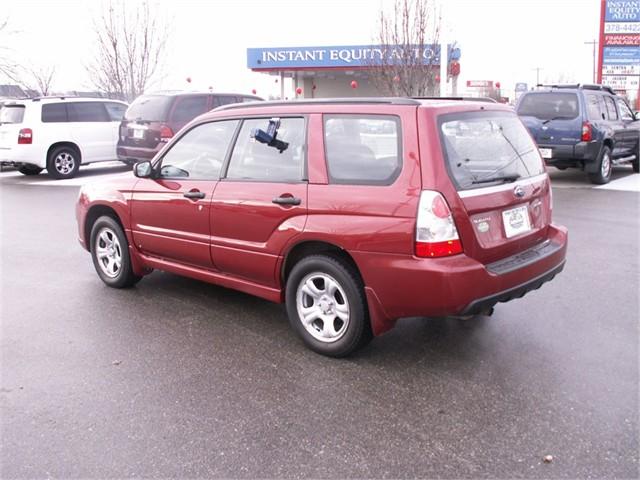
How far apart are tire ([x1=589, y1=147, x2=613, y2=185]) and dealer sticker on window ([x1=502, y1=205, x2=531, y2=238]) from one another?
29.9 feet

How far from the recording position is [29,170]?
15844 mm

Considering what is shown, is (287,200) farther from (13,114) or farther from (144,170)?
(13,114)

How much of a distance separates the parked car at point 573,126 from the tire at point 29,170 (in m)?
11.5

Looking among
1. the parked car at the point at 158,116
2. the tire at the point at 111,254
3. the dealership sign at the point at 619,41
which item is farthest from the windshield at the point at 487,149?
the dealership sign at the point at 619,41

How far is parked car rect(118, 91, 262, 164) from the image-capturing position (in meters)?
12.7

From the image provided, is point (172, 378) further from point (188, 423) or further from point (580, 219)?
point (580, 219)

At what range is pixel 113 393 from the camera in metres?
3.66

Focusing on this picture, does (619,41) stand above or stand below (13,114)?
above

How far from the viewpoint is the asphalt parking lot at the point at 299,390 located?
2.96 metres

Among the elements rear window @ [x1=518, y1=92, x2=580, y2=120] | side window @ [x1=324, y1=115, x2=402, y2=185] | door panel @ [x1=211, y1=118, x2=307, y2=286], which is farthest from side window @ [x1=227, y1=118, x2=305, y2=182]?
rear window @ [x1=518, y1=92, x2=580, y2=120]

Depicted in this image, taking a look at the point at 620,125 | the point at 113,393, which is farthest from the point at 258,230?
the point at 620,125

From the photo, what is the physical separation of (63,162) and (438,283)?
13.3 m

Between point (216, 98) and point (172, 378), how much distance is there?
10.1 metres

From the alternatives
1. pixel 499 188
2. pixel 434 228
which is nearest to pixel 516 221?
pixel 499 188
